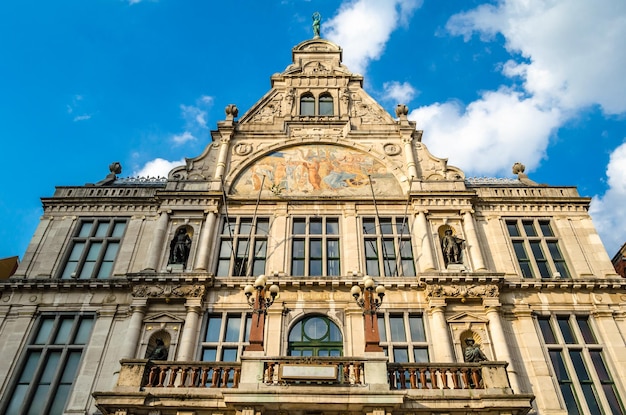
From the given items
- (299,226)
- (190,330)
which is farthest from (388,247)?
(190,330)

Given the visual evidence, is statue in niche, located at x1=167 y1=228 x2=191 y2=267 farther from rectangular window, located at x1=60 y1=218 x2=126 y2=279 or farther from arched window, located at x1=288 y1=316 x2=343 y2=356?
arched window, located at x1=288 y1=316 x2=343 y2=356

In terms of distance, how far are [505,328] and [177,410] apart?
13274 millimetres

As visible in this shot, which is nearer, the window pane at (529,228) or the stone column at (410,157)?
the window pane at (529,228)

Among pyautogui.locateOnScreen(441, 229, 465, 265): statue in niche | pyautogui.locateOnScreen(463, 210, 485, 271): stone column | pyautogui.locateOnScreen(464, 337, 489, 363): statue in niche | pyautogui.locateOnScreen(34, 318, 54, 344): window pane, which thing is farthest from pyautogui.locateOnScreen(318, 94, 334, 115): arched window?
pyautogui.locateOnScreen(34, 318, 54, 344): window pane

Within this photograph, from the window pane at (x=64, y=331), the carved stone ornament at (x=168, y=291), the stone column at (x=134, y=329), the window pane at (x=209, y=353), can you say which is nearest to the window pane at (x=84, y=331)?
the window pane at (x=64, y=331)

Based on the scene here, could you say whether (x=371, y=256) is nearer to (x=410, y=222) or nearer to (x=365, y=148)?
(x=410, y=222)

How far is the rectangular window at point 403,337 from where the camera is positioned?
20031 millimetres

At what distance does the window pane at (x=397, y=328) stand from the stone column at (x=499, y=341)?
139 inches

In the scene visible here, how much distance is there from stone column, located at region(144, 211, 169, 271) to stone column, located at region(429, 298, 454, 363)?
1229 centimetres

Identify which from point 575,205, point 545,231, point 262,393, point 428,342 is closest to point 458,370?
point 428,342

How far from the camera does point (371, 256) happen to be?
2338cm

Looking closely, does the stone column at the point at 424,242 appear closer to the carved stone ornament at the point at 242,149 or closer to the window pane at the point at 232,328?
the window pane at the point at 232,328

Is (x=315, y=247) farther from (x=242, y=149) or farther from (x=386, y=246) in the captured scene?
(x=242, y=149)

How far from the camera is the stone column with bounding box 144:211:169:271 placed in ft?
74.4
